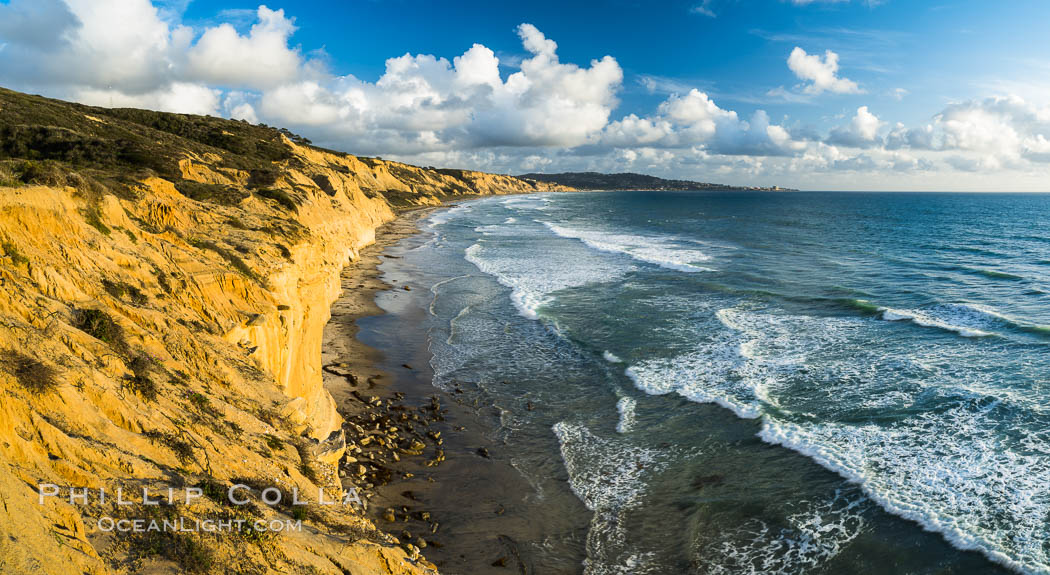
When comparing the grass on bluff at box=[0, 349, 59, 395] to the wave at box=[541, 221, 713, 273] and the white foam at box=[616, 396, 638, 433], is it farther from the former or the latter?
the wave at box=[541, 221, 713, 273]

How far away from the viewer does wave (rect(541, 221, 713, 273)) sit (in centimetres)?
4184

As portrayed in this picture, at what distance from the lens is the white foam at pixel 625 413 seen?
15420 mm

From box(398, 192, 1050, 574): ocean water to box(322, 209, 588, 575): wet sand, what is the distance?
0.51 metres

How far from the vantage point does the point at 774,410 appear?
1598 centimetres

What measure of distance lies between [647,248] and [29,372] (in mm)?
49798

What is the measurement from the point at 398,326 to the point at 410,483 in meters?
13.2

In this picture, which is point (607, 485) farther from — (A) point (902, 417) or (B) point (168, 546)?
(B) point (168, 546)

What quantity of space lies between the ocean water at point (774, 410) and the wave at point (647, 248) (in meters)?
6.01

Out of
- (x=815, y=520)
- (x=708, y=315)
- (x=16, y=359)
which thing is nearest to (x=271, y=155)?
(x=708, y=315)

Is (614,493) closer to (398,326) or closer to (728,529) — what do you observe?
(728,529)

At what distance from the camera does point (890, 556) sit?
1014 centimetres

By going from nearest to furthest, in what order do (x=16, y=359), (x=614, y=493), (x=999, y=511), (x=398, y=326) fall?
(x=16, y=359), (x=999, y=511), (x=614, y=493), (x=398, y=326)

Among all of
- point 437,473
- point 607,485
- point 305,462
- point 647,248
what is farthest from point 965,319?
point 647,248

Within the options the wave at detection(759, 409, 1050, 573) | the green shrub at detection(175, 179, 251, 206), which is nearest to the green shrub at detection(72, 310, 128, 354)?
the green shrub at detection(175, 179, 251, 206)
